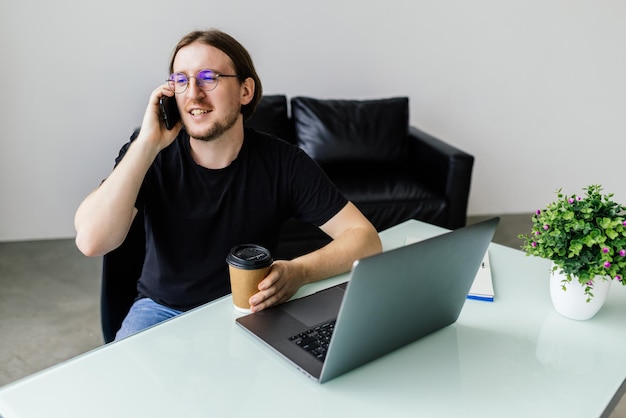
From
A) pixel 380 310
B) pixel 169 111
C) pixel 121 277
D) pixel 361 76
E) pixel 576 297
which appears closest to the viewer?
pixel 380 310

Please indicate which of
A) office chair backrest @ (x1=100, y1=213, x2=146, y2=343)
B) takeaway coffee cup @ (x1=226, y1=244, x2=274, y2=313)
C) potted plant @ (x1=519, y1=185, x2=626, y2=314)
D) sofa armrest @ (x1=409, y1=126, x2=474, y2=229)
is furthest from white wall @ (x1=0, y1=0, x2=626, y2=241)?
potted plant @ (x1=519, y1=185, x2=626, y2=314)

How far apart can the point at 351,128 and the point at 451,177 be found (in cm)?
64

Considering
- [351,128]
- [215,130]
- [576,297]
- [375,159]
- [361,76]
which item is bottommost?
[375,159]

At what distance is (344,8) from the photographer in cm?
345

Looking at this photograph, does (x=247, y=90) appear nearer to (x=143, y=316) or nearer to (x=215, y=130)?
(x=215, y=130)

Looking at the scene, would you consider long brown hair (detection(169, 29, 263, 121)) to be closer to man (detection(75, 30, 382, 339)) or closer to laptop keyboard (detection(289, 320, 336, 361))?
man (detection(75, 30, 382, 339))

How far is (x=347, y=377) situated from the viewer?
3.41ft

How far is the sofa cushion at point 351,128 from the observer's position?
10.6ft

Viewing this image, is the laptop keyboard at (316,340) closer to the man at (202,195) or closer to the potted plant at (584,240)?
the man at (202,195)

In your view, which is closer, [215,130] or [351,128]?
[215,130]

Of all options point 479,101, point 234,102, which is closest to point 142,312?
point 234,102

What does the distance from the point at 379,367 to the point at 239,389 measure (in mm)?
255

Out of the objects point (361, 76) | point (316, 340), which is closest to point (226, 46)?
point (316, 340)

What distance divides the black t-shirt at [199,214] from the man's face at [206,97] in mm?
90
